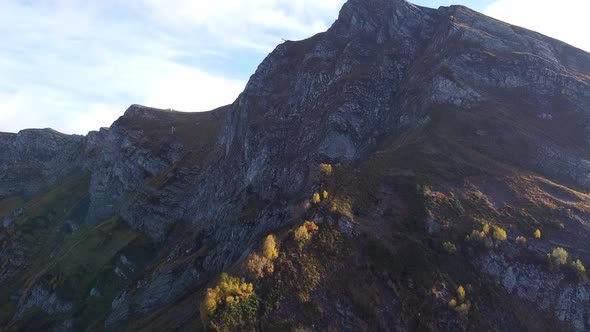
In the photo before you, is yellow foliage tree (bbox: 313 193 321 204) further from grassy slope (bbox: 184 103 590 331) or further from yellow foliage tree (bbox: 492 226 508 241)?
yellow foliage tree (bbox: 492 226 508 241)

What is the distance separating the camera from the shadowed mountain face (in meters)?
57.7

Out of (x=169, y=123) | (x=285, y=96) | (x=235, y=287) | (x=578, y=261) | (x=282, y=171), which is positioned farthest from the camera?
(x=169, y=123)

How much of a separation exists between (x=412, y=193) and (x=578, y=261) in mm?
23208

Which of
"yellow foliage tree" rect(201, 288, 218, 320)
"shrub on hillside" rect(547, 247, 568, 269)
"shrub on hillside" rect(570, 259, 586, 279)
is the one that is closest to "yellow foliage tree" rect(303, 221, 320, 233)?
"yellow foliage tree" rect(201, 288, 218, 320)

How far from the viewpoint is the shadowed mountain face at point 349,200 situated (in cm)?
5766

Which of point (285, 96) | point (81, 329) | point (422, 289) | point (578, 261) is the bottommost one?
point (81, 329)

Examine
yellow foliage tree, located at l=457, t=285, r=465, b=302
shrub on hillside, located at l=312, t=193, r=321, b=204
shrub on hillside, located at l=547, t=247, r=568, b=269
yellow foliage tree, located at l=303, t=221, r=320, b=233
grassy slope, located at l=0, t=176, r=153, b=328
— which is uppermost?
shrub on hillside, located at l=312, t=193, r=321, b=204

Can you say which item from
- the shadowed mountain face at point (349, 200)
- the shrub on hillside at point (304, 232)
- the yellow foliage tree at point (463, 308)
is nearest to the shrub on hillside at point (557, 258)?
the shadowed mountain face at point (349, 200)

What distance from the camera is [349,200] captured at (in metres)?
68.2

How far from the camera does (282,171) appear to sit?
347 feet

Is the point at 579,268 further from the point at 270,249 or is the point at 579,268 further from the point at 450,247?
the point at 270,249

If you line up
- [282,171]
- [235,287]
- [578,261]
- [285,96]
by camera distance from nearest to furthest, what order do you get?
[235,287] → [578,261] → [282,171] → [285,96]

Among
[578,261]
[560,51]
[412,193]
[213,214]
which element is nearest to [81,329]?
[213,214]

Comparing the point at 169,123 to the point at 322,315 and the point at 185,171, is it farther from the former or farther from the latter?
the point at 322,315
